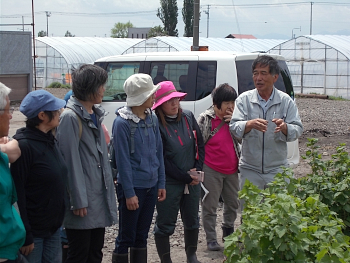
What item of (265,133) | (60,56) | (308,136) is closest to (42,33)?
(60,56)

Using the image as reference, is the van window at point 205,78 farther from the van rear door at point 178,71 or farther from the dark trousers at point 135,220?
the dark trousers at point 135,220

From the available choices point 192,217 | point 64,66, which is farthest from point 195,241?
point 64,66

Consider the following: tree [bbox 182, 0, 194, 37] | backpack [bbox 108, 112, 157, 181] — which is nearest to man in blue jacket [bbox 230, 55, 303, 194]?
backpack [bbox 108, 112, 157, 181]

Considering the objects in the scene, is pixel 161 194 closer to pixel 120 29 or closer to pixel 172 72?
pixel 172 72

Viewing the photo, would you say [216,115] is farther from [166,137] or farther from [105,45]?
[105,45]

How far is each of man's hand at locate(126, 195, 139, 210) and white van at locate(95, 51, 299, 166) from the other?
358 cm

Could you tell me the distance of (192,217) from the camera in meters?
4.51

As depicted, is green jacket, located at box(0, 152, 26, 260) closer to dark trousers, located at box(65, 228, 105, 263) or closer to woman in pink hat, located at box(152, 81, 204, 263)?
dark trousers, located at box(65, 228, 105, 263)

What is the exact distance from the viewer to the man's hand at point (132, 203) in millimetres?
3811

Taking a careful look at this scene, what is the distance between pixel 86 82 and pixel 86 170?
658 mm

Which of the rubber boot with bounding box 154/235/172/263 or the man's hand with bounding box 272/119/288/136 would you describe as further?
the rubber boot with bounding box 154/235/172/263

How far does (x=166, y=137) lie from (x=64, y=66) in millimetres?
28953

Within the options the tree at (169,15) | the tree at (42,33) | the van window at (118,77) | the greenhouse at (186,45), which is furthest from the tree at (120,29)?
the van window at (118,77)

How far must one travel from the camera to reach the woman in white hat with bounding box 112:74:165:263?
3848mm
